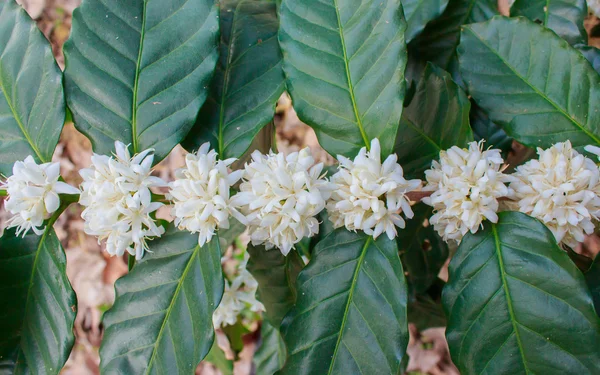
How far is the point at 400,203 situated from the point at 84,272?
123 inches

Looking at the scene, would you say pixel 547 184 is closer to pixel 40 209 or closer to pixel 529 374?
pixel 529 374

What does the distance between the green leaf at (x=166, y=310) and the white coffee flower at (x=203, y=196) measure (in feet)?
0.25

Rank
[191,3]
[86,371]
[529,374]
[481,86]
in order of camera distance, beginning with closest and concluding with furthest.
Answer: [529,374], [191,3], [481,86], [86,371]

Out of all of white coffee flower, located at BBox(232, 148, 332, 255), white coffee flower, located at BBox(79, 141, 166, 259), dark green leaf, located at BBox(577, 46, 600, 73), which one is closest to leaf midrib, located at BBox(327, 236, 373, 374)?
white coffee flower, located at BBox(232, 148, 332, 255)

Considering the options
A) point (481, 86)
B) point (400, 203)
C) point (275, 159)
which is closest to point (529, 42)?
point (481, 86)

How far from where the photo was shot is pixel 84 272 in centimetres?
358

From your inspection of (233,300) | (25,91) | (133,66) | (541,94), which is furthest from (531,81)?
(233,300)

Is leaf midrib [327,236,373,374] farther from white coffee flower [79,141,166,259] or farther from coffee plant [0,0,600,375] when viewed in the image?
white coffee flower [79,141,166,259]

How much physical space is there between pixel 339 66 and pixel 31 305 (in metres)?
1.04

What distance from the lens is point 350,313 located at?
1184 mm

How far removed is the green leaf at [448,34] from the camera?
5.73 ft

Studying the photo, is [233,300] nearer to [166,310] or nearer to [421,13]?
[166,310]

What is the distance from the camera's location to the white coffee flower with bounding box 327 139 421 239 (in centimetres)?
111

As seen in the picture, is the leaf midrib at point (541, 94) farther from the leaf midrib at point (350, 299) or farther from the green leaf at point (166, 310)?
the green leaf at point (166, 310)
